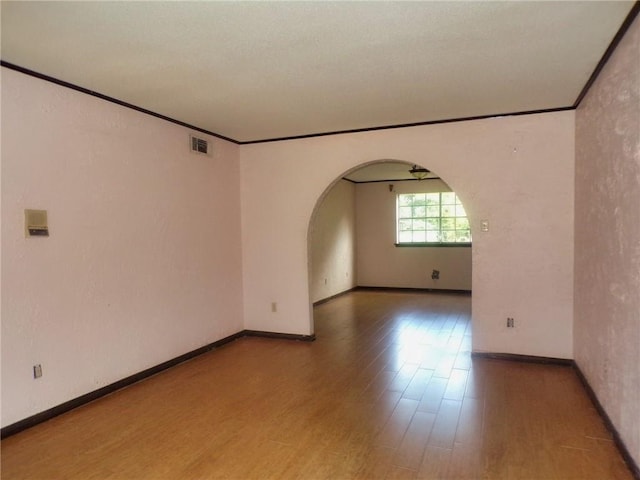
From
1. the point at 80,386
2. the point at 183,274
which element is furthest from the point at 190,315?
the point at 80,386

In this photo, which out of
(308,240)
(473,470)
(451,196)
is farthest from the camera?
(451,196)

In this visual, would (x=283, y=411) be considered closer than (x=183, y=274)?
Yes

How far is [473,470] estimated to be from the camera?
7.33 ft

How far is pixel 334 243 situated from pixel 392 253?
146 cm

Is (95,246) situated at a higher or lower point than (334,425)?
higher

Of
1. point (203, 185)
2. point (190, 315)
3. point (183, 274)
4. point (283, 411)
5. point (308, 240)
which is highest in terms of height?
point (203, 185)

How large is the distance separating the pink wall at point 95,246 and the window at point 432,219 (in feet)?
16.4

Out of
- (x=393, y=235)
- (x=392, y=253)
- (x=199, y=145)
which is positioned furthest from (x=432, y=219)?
(x=199, y=145)

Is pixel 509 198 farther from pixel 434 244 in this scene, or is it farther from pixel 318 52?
pixel 434 244

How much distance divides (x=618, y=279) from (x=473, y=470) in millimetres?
1367

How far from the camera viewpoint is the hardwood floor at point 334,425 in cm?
229

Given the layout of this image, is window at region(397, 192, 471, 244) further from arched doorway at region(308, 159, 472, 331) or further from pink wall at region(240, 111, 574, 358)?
pink wall at region(240, 111, 574, 358)

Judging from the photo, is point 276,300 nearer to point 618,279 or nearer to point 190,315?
point 190,315

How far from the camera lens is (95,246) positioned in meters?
3.28
